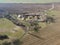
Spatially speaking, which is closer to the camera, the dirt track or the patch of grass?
the dirt track

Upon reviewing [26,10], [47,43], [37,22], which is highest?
[26,10]

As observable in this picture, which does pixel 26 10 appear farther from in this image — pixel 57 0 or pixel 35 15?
pixel 57 0

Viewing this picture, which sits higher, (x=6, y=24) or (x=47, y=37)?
(x=6, y=24)

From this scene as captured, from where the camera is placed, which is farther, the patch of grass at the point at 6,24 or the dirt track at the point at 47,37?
the patch of grass at the point at 6,24

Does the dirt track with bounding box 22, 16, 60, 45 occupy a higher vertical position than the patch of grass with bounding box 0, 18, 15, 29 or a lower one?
lower

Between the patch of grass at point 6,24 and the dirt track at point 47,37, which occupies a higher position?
the patch of grass at point 6,24

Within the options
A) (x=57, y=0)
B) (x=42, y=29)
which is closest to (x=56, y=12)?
(x=57, y=0)

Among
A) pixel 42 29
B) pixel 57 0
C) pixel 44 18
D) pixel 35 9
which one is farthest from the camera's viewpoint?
pixel 57 0

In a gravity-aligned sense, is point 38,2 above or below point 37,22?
above
